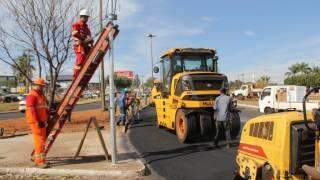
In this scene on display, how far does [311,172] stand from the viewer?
18.3 feet

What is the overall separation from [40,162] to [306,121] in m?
6.40

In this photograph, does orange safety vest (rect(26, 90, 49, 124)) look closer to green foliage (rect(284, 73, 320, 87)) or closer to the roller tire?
the roller tire

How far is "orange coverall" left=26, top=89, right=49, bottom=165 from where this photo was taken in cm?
1003

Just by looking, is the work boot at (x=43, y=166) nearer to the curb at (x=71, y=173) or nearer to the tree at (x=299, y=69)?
the curb at (x=71, y=173)

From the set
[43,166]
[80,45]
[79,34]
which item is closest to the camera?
[43,166]

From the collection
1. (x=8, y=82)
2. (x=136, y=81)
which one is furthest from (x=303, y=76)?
(x=8, y=82)

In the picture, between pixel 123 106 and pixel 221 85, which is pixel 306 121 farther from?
pixel 123 106

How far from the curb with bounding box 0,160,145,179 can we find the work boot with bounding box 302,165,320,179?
4.47 metres

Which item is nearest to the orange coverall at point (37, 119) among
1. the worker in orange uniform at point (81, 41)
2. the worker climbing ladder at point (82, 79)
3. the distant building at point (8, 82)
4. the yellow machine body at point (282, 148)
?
the worker climbing ladder at point (82, 79)

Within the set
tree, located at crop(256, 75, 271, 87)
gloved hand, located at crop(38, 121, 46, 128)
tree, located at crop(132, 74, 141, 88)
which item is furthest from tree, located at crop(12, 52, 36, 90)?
tree, located at crop(256, 75, 271, 87)

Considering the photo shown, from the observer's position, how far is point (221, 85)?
51.4 ft

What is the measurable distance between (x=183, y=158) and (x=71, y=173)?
10.6 ft

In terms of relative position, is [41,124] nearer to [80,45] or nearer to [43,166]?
[43,166]

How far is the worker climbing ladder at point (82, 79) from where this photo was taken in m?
10.3
